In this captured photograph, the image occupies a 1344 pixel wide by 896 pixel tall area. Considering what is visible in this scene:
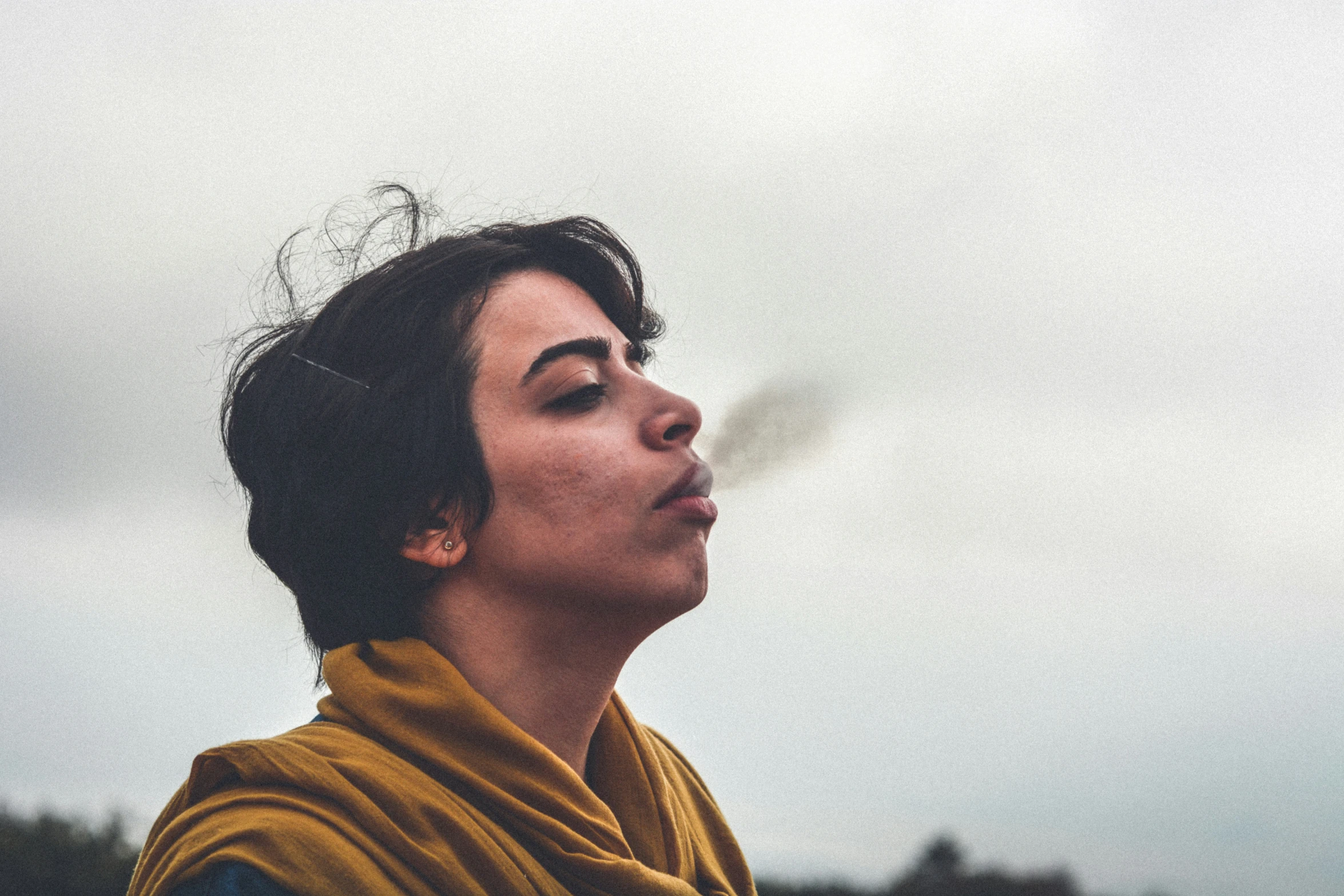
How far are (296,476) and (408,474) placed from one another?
Result: 42cm

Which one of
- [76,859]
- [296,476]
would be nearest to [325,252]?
[296,476]

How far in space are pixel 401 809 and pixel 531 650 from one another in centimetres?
63

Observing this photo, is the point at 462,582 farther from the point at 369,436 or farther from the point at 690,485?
the point at 690,485

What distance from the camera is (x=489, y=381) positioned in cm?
339

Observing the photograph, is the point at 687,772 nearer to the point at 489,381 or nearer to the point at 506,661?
the point at 506,661

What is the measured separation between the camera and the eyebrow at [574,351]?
3.35 metres

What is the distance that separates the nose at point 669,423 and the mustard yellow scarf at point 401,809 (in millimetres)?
885

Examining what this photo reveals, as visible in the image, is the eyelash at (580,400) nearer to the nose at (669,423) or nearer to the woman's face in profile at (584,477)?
the woman's face in profile at (584,477)

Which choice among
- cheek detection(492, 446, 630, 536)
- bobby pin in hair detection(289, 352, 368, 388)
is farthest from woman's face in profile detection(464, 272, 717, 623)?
A: bobby pin in hair detection(289, 352, 368, 388)

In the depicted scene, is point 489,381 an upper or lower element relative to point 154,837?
upper

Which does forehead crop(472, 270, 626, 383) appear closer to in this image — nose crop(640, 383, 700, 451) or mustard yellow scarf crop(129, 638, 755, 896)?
nose crop(640, 383, 700, 451)

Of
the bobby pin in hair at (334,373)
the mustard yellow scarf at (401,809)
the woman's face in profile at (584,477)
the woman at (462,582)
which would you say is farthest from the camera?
the bobby pin in hair at (334,373)

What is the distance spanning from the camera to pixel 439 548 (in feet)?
10.9

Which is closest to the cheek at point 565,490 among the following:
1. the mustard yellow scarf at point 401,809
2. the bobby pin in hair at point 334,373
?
the mustard yellow scarf at point 401,809
